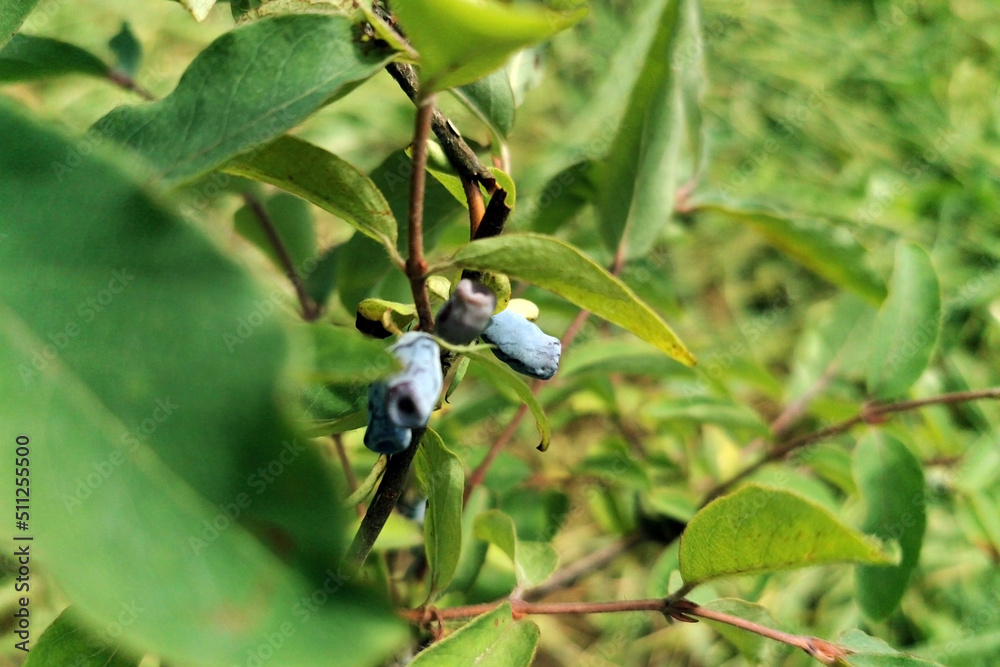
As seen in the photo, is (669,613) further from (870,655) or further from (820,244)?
(820,244)

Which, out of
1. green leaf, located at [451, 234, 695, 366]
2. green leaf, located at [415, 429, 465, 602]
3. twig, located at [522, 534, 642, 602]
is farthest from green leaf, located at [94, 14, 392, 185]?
twig, located at [522, 534, 642, 602]

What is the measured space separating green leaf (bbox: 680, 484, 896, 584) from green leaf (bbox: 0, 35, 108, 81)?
68cm

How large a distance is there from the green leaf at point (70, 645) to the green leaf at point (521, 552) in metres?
0.32

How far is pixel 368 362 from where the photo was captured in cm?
33

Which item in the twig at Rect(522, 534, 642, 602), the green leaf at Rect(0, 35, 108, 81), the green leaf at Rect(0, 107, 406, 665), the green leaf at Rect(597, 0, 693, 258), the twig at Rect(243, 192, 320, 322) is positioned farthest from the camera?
the twig at Rect(522, 534, 642, 602)

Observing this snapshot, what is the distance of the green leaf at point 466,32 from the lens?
1.08 ft

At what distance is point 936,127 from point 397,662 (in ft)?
8.73

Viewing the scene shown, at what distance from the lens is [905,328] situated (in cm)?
96

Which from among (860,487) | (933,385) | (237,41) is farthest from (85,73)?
(933,385)

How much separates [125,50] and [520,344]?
2.11 feet

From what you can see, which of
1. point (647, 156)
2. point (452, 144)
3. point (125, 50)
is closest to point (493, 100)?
point (452, 144)

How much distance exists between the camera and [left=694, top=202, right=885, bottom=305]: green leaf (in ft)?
3.03

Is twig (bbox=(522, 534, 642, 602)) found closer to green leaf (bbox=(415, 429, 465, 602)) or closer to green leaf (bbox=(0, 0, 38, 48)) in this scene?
green leaf (bbox=(415, 429, 465, 602))

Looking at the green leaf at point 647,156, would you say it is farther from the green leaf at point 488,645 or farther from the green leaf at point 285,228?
the green leaf at point 488,645
